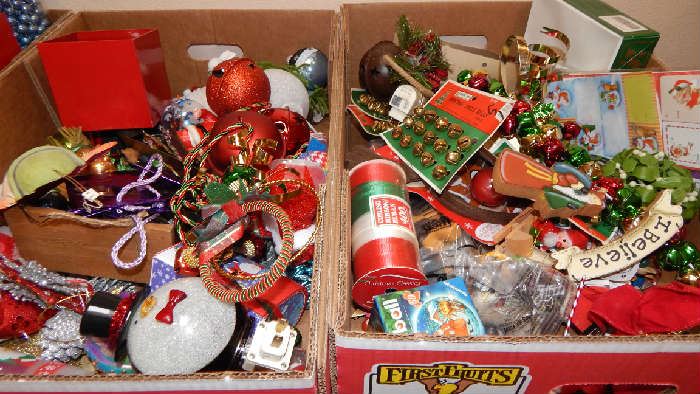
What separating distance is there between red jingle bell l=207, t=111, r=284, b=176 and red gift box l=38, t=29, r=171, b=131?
0.99 feet

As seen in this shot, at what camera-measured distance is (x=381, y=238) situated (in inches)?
30.7

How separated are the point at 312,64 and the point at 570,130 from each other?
24.4 inches

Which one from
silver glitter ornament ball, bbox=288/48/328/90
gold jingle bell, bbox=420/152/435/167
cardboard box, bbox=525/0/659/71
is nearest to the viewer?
gold jingle bell, bbox=420/152/435/167

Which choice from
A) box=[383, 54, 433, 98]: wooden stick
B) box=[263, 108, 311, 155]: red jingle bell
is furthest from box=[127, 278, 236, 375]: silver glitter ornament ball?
box=[383, 54, 433, 98]: wooden stick

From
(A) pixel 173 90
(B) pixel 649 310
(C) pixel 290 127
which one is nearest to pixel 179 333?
(C) pixel 290 127

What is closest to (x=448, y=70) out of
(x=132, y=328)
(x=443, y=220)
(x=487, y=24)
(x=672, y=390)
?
(x=487, y=24)

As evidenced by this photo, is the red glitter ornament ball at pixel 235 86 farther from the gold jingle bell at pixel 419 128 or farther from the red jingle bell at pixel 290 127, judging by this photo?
the gold jingle bell at pixel 419 128

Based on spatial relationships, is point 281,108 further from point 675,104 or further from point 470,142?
point 675,104

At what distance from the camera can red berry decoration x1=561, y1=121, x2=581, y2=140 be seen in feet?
3.20

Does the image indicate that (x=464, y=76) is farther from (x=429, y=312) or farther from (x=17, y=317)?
(x=17, y=317)

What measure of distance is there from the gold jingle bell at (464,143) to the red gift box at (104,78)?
2.27 feet

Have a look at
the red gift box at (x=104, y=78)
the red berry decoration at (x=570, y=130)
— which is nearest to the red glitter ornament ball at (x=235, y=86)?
the red gift box at (x=104, y=78)

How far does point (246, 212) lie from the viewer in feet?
2.31

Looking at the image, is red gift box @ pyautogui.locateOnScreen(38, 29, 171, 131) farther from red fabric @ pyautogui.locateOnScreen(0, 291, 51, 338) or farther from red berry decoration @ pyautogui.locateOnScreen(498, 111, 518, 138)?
red berry decoration @ pyautogui.locateOnScreen(498, 111, 518, 138)
